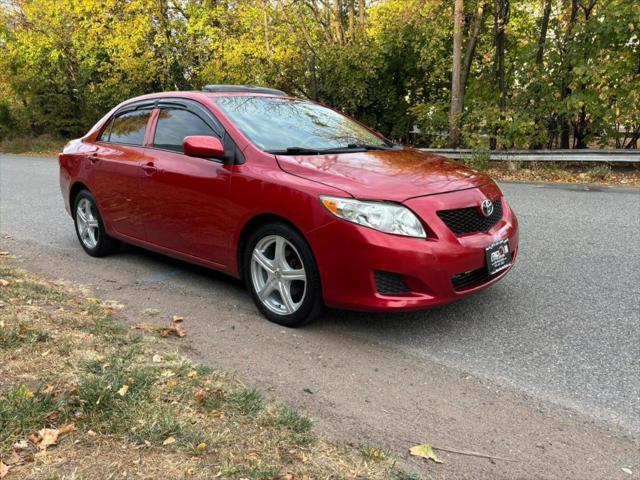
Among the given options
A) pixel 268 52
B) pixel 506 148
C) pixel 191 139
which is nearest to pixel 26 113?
pixel 268 52

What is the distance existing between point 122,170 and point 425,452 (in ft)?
12.8

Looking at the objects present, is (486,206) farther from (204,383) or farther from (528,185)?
(528,185)

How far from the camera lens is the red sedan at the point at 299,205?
3459mm

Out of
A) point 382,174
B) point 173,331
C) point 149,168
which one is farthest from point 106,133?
point 382,174

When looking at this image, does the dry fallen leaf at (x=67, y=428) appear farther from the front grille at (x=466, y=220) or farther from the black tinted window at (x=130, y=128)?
the black tinted window at (x=130, y=128)

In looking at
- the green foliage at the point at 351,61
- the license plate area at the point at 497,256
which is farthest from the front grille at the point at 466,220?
the green foliage at the point at 351,61

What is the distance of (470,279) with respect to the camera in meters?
3.69

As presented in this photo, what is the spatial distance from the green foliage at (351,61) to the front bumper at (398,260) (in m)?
8.71

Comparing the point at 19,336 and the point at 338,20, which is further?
the point at 338,20

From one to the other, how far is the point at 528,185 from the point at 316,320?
23.5 feet

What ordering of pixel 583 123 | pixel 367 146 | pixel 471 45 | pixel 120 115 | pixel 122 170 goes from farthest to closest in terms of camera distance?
pixel 471 45
pixel 583 123
pixel 120 115
pixel 122 170
pixel 367 146

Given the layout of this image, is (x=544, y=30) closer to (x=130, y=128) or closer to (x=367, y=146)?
(x=367, y=146)

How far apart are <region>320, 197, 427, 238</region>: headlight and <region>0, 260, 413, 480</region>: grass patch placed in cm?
121

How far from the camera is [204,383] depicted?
9.70 feet
